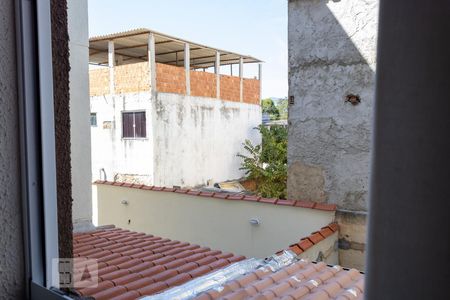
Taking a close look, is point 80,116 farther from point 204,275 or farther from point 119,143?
point 119,143

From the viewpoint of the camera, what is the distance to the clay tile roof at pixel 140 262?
2800mm

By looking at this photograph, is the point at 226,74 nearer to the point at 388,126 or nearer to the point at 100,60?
the point at 100,60

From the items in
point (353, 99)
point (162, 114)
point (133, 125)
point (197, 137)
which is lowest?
point (197, 137)

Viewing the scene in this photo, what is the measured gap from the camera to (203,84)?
1388 centimetres

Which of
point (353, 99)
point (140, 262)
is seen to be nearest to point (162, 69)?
point (353, 99)

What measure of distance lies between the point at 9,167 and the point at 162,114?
11659 mm

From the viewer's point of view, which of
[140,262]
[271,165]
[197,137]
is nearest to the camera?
[140,262]

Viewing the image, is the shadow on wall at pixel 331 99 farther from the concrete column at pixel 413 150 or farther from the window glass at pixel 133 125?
the window glass at pixel 133 125

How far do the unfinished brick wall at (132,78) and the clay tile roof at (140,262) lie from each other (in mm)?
7819

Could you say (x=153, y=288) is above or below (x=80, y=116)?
below

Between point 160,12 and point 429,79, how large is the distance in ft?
45.7

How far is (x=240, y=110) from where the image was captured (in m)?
15.6

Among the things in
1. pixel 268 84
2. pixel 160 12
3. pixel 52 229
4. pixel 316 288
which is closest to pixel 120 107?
pixel 160 12

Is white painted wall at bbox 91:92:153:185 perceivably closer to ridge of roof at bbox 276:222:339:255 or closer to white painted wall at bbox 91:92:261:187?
white painted wall at bbox 91:92:261:187
